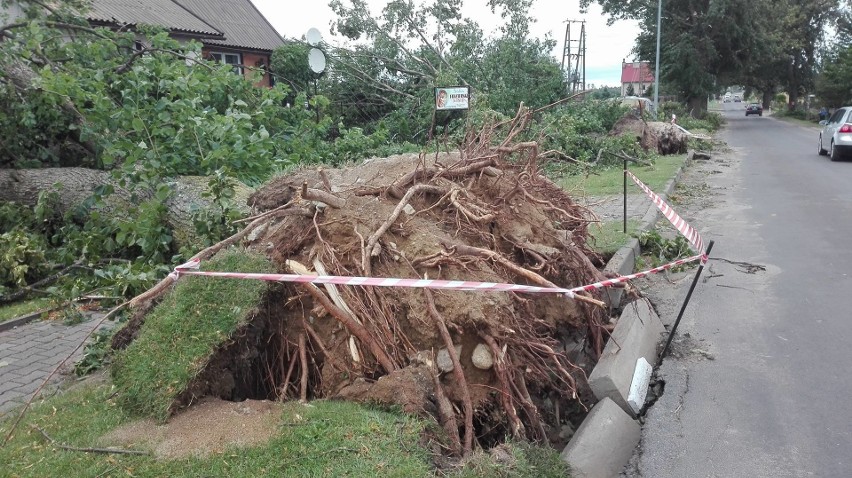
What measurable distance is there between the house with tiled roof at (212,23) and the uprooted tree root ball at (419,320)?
11957 millimetres

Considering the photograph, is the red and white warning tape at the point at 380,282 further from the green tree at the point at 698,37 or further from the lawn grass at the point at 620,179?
the green tree at the point at 698,37

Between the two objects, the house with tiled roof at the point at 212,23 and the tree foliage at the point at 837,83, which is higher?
the house with tiled roof at the point at 212,23

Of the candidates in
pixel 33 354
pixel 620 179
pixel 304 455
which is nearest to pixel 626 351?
pixel 304 455

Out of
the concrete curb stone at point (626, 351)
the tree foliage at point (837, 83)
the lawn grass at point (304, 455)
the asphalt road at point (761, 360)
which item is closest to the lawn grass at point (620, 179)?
the asphalt road at point (761, 360)

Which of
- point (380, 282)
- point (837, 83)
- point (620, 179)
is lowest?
point (620, 179)

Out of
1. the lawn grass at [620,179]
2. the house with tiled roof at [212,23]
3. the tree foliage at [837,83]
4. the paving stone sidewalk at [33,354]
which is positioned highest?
the house with tiled roof at [212,23]

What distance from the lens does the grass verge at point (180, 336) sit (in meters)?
3.71

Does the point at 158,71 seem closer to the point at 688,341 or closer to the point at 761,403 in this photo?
the point at 688,341

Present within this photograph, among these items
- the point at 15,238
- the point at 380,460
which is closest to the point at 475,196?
the point at 380,460

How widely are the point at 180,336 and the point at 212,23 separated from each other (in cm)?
2491

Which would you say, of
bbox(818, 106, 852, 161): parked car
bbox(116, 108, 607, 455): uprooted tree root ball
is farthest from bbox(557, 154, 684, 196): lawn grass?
bbox(116, 108, 607, 455): uprooted tree root ball

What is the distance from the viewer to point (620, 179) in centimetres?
1351

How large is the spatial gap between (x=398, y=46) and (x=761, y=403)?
53.3 ft

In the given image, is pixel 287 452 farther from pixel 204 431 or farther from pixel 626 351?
pixel 626 351
